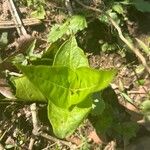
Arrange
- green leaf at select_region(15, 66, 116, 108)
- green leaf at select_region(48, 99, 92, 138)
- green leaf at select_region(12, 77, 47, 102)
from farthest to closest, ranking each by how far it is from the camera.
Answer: green leaf at select_region(12, 77, 47, 102) < green leaf at select_region(48, 99, 92, 138) < green leaf at select_region(15, 66, 116, 108)

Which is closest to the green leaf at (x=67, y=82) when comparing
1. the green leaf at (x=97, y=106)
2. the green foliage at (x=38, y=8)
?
the green leaf at (x=97, y=106)

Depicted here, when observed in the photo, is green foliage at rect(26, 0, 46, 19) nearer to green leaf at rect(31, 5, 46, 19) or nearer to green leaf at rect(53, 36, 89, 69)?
green leaf at rect(31, 5, 46, 19)

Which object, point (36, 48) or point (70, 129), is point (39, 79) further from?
point (36, 48)

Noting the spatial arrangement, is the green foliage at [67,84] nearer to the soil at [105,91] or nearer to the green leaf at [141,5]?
the soil at [105,91]

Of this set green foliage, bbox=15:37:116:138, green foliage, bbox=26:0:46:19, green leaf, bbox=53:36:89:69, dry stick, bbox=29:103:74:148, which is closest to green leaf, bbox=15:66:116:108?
green foliage, bbox=15:37:116:138

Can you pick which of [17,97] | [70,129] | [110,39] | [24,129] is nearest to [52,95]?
[70,129]

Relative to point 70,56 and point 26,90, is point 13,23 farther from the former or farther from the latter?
point 70,56

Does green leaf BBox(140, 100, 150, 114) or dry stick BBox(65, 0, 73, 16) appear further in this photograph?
dry stick BBox(65, 0, 73, 16)
